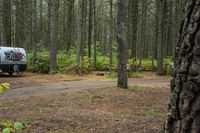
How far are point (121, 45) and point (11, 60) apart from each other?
9178mm

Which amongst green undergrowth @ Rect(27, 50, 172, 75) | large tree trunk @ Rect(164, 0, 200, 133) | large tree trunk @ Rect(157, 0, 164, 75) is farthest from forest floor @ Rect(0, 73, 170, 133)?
large tree trunk @ Rect(157, 0, 164, 75)

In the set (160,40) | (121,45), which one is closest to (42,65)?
(160,40)

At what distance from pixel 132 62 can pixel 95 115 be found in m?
16.0

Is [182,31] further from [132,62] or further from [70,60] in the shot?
[70,60]

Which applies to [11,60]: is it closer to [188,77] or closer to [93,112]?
[93,112]

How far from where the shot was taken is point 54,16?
2255 centimetres

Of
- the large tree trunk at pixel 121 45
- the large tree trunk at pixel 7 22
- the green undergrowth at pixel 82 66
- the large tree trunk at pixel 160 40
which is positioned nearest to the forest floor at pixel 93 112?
the large tree trunk at pixel 121 45

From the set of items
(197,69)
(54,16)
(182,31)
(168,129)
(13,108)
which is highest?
(54,16)

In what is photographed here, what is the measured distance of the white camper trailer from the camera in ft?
66.7

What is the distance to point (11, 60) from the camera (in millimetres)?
20672

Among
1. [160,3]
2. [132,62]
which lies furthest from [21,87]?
[160,3]

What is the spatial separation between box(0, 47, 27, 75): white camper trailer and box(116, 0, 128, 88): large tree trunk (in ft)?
29.6

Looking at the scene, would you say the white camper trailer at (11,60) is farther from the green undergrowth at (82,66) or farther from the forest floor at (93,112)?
the forest floor at (93,112)

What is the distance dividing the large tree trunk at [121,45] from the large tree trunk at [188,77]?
37.3ft
